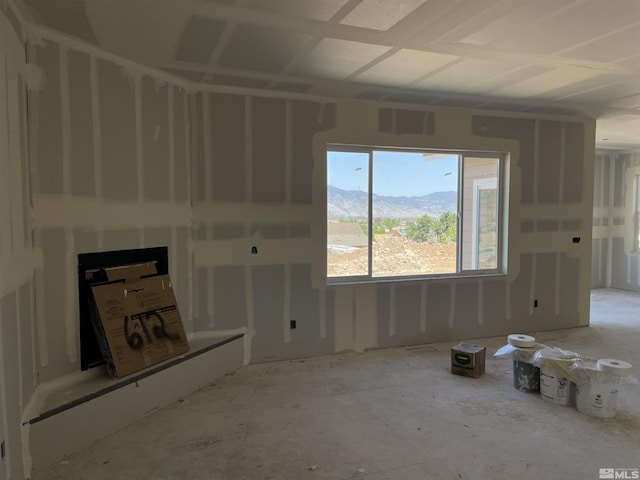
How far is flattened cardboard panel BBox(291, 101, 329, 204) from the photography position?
13.3 feet

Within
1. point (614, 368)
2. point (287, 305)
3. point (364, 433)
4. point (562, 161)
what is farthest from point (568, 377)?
point (562, 161)

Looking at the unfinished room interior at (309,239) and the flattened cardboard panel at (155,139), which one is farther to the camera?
the flattened cardboard panel at (155,139)

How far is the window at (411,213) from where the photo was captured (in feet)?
14.3

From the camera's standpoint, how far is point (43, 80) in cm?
260

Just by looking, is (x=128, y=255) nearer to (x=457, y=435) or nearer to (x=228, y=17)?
(x=228, y=17)

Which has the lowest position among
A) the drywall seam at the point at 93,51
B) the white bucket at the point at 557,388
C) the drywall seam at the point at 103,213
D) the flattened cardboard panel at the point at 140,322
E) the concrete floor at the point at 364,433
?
the concrete floor at the point at 364,433

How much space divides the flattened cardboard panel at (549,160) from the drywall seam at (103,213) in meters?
3.98

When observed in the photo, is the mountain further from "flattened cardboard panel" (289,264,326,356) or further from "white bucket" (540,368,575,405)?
"white bucket" (540,368,575,405)

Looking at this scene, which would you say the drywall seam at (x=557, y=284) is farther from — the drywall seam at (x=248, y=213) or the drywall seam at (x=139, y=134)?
the drywall seam at (x=139, y=134)

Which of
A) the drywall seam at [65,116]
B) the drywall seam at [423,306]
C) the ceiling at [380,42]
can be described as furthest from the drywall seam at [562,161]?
the drywall seam at [65,116]

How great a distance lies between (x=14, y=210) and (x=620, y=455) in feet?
11.8

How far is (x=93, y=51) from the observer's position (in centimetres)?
288

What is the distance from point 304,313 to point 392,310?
0.96 metres

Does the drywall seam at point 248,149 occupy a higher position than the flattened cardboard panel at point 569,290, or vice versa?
the drywall seam at point 248,149
